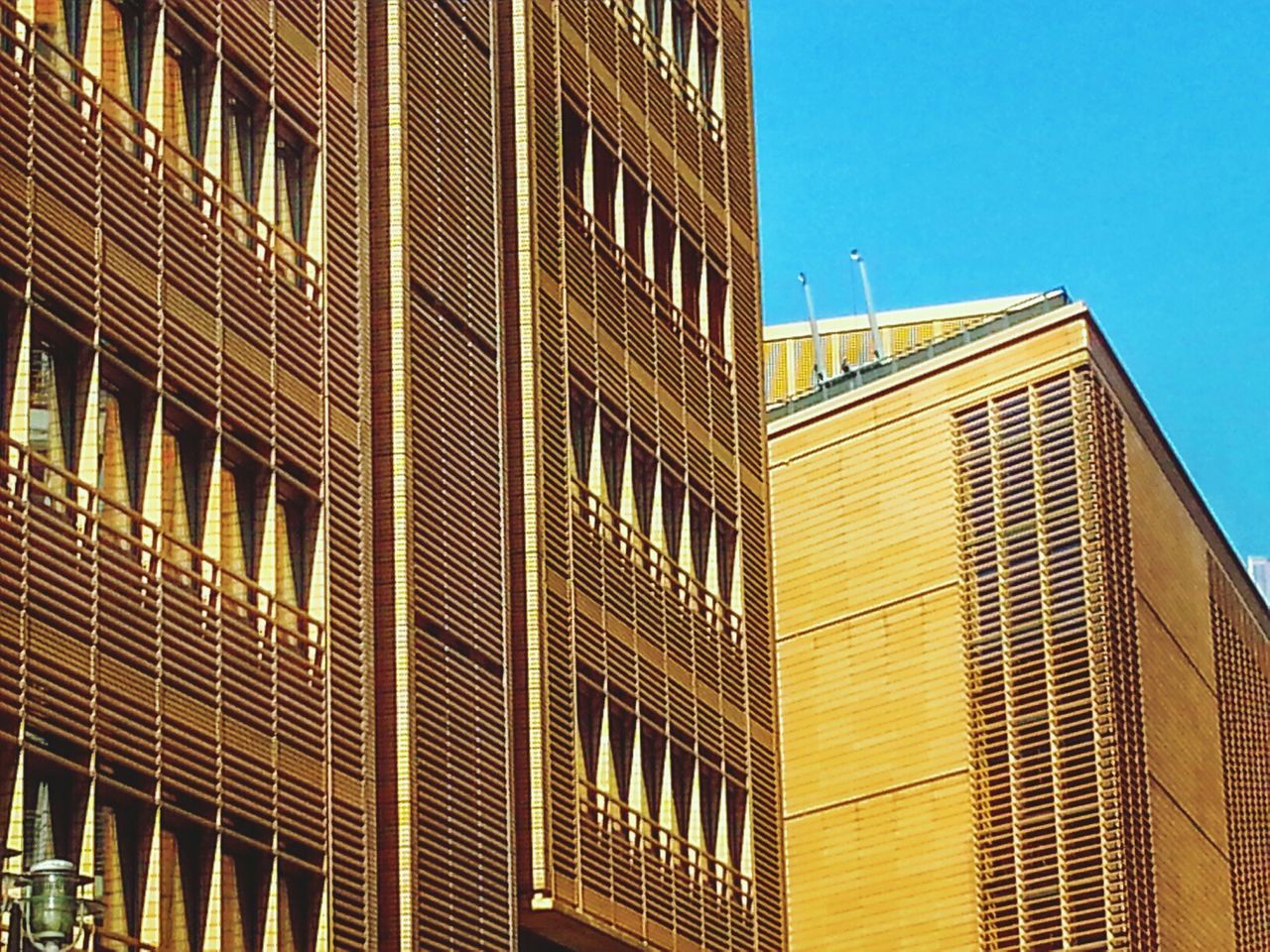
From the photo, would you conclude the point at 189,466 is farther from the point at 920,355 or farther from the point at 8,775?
the point at 920,355

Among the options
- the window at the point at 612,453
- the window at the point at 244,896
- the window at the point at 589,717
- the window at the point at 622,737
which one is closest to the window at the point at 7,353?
the window at the point at 244,896

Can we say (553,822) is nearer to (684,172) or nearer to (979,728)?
(684,172)

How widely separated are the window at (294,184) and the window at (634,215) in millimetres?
9706

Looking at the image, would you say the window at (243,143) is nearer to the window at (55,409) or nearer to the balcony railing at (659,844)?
the window at (55,409)

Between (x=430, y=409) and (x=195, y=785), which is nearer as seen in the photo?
(x=195, y=785)

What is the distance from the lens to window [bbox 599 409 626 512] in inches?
1382

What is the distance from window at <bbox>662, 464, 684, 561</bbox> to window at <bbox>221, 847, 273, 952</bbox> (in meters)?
12.9

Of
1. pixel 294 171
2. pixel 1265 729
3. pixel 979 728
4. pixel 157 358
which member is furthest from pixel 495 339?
pixel 1265 729

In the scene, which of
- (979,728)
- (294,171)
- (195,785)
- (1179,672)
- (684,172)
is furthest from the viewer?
(1179,672)

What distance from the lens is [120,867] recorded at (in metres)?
22.5

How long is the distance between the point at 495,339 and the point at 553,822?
196 inches

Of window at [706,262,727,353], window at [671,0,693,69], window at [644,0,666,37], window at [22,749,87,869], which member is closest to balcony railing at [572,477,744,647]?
window at [706,262,727,353]

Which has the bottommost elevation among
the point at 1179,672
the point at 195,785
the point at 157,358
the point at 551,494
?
the point at 195,785

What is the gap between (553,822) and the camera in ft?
102
